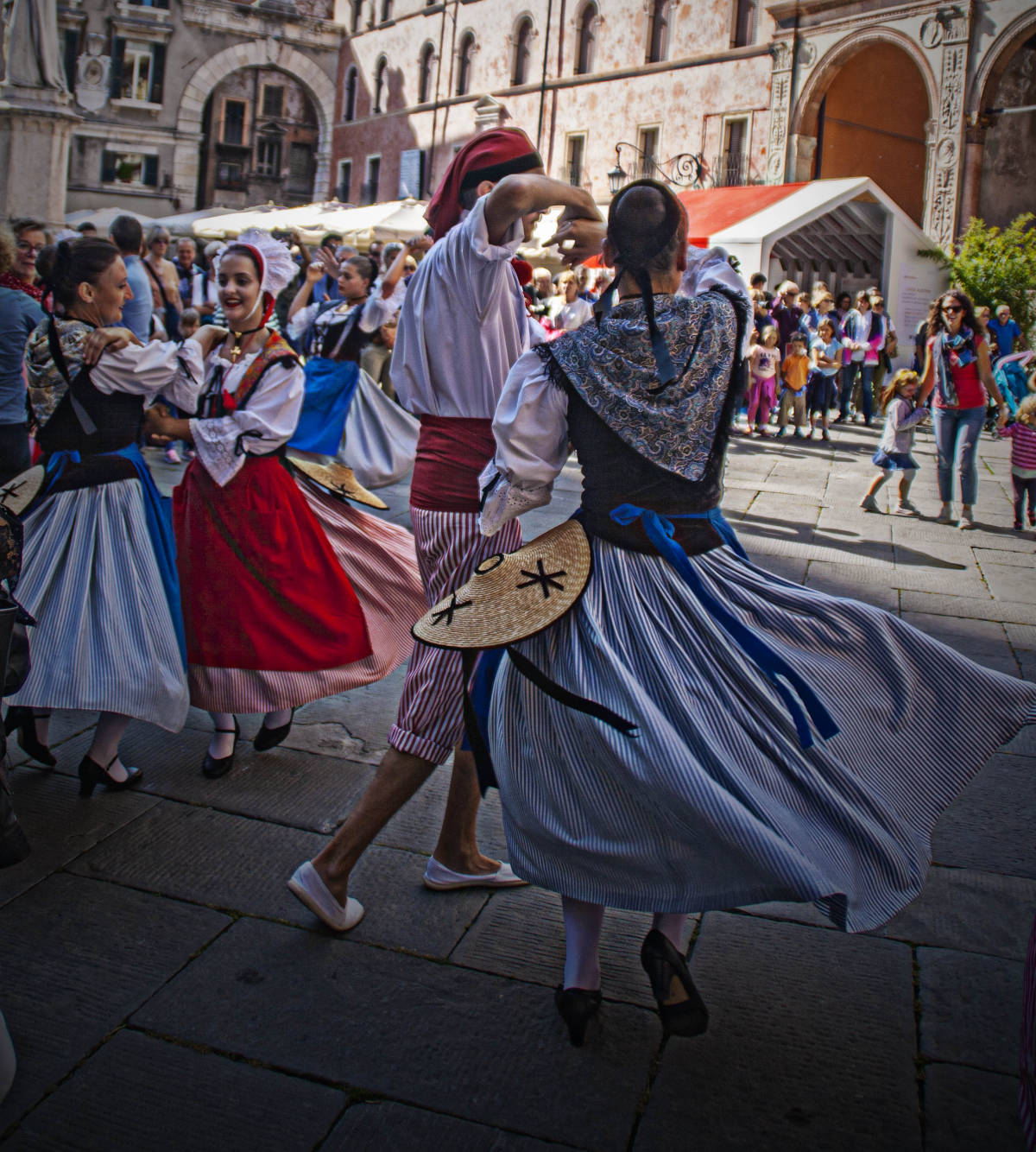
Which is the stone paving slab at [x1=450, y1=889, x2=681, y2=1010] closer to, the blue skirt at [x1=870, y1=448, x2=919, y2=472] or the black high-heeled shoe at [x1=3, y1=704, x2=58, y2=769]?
the black high-heeled shoe at [x1=3, y1=704, x2=58, y2=769]

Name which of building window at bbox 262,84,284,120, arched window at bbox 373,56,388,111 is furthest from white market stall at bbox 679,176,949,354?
building window at bbox 262,84,284,120

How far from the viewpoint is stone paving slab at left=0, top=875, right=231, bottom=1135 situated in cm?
229

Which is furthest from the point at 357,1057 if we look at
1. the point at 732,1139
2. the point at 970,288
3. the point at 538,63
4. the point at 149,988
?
the point at 538,63

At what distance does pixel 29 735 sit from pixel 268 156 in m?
43.7

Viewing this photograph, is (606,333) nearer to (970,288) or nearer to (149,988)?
(149,988)

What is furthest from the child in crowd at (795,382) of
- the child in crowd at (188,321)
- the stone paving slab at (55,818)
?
the stone paving slab at (55,818)

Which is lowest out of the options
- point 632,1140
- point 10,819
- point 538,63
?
point 632,1140

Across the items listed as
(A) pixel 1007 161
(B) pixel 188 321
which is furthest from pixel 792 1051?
(A) pixel 1007 161

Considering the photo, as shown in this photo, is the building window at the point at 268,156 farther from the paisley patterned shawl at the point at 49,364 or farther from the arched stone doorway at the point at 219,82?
the paisley patterned shawl at the point at 49,364

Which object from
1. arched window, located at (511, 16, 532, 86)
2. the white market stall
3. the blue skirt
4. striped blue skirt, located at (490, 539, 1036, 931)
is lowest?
striped blue skirt, located at (490, 539, 1036, 931)

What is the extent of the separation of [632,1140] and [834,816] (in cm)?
72

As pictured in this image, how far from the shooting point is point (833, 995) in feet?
8.52

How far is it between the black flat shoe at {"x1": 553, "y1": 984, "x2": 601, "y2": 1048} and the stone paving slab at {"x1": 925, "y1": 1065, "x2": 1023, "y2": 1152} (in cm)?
69

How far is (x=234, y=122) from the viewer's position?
140 feet
